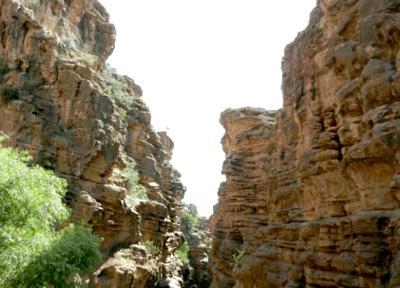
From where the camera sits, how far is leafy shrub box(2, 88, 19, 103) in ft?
89.5

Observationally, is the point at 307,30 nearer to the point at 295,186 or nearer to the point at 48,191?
the point at 295,186

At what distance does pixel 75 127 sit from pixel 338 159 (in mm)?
22126

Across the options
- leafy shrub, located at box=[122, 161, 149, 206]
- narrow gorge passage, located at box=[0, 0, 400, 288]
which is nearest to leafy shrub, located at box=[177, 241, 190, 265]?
narrow gorge passage, located at box=[0, 0, 400, 288]

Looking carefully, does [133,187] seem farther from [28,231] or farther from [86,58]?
[28,231]

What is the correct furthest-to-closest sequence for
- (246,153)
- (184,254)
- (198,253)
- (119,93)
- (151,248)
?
(198,253), (184,254), (119,93), (151,248), (246,153)

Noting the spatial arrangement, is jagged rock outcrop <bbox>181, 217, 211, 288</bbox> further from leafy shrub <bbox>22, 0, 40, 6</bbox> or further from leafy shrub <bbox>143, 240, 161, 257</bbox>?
leafy shrub <bbox>22, 0, 40, 6</bbox>

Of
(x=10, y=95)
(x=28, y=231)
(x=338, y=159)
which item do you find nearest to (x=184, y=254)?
(x=10, y=95)

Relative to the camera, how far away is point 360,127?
38.1 ft

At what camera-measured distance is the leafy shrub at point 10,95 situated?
89.5 ft

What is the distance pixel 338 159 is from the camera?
12.6 metres

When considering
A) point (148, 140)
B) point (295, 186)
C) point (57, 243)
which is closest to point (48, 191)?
point (57, 243)

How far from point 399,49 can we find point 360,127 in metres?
2.44

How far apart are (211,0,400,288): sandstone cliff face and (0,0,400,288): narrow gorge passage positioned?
0.05 meters

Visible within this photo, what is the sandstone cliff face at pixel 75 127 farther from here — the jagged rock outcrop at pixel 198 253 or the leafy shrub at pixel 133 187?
the jagged rock outcrop at pixel 198 253
